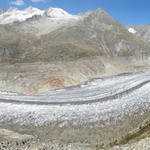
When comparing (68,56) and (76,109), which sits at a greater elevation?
(68,56)

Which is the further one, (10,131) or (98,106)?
(98,106)

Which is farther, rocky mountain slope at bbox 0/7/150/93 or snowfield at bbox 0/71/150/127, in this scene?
rocky mountain slope at bbox 0/7/150/93

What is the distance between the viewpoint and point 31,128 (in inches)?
1062

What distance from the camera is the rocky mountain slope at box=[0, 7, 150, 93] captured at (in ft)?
202

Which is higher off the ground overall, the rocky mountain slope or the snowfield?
the rocky mountain slope

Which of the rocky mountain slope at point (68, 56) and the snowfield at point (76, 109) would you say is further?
the rocky mountain slope at point (68, 56)

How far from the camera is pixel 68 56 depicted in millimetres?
83500

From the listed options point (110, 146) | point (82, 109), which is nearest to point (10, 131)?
point (82, 109)

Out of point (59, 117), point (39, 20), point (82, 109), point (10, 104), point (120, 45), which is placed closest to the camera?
point (59, 117)

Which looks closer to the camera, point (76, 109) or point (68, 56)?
point (76, 109)

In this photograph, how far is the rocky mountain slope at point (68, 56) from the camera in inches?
2420

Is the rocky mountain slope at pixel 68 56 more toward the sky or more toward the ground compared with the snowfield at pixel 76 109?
more toward the sky

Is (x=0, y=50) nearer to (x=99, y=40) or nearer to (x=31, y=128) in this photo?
(x=99, y=40)

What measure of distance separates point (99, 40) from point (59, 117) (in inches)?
3537
